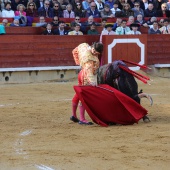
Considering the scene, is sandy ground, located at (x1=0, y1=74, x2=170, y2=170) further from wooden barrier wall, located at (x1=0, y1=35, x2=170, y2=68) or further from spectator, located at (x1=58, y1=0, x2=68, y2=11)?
spectator, located at (x1=58, y1=0, x2=68, y2=11)

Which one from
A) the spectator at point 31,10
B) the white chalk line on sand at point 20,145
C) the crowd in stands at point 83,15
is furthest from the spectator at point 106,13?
the white chalk line on sand at point 20,145

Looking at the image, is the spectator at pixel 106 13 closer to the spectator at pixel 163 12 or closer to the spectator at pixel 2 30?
the spectator at pixel 163 12

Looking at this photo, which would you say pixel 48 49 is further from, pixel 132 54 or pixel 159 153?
pixel 159 153

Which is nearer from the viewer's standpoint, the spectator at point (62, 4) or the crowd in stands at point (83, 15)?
the crowd in stands at point (83, 15)

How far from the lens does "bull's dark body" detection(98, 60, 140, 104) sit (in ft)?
26.2

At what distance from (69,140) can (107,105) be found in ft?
3.87

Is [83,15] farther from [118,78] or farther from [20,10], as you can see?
[118,78]

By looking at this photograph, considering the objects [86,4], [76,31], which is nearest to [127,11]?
[86,4]

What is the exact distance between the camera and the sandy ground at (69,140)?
18.6ft

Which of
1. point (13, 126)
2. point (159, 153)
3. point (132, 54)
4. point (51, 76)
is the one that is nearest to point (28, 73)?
point (51, 76)

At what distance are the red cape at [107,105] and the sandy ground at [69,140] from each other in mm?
152

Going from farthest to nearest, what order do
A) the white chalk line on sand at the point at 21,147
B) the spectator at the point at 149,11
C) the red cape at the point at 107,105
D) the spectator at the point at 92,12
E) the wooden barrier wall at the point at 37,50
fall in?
the spectator at the point at 149,11 → the spectator at the point at 92,12 → the wooden barrier wall at the point at 37,50 → the red cape at the point at 107,105 → the white chalk line on sand at the point at 21,147

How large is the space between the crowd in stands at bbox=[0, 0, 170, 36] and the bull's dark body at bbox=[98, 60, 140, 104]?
5125 mm

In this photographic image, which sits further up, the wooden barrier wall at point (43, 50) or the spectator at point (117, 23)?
the spectator at point (117, 23)
